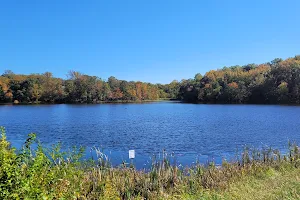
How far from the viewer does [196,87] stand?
11844cm

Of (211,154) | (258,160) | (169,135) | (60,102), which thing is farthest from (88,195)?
(60,102)

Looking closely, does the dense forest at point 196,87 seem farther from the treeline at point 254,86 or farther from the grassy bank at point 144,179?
the grassy bank at point 144,179

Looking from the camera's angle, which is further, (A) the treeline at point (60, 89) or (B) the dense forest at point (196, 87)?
(A) the treeline at point (60, 89)

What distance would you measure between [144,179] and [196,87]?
113m

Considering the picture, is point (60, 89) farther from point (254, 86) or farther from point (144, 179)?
point (144, 179)

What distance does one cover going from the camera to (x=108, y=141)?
856 inches

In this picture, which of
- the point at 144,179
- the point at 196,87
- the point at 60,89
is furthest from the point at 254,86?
the point at 144,179

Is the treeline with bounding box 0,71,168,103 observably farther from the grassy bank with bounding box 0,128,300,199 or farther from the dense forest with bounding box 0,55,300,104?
the grassy bank with bounding box 0,128,300,199

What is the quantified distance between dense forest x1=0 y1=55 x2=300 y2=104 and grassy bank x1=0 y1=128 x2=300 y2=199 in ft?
270

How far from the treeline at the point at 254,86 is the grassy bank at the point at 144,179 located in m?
81.7

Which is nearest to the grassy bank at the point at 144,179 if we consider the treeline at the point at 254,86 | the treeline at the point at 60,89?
the treeline at the point at 254,86

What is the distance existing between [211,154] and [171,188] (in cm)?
960

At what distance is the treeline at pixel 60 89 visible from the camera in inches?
4247

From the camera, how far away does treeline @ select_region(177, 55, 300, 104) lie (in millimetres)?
83375
